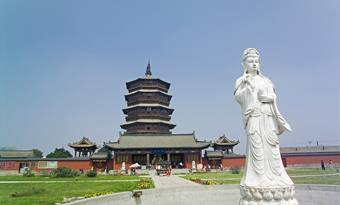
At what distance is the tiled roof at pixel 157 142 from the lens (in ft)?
122

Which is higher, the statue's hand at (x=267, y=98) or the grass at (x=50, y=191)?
the statue's hand at (x=267, y=98)

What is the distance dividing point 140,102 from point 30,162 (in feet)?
68.4

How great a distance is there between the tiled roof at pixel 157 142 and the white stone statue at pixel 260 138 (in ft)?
102

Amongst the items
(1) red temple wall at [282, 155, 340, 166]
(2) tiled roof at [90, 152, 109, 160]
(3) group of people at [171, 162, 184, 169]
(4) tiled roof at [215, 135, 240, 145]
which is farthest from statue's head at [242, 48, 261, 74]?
(4) tiled roof at [215, 135, 240, 145]

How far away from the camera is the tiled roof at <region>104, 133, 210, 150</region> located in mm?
37156

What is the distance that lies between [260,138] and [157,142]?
109 ft

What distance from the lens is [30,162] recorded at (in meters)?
34.2

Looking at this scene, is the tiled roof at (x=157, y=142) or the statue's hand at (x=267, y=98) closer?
the statue's hand at (x=267, y=98)

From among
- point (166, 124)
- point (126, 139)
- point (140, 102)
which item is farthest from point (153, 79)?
point (126, 139)

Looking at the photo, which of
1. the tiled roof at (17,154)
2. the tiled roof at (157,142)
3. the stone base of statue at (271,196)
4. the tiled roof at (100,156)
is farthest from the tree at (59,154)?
the stone base of statue at (271,196)

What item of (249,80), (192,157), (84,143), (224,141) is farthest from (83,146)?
(249,80)

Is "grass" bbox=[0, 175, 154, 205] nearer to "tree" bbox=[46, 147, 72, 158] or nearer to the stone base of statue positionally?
the stone base of statue

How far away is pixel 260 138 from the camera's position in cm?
630

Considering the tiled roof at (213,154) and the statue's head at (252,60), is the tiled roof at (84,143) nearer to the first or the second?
the tiled roof at (213,154)
